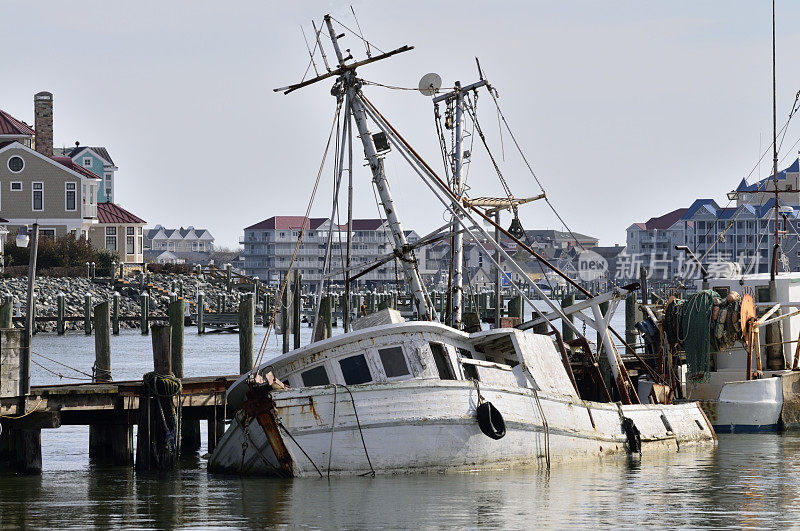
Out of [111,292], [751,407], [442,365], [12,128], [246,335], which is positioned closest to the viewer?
[442,365]

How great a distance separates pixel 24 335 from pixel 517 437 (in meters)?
8.92

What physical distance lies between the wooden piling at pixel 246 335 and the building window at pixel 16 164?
5717cm

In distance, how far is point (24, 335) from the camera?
73.9 feet

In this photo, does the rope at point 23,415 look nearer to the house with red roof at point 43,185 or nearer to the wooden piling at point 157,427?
the wooden piling at point 157,427

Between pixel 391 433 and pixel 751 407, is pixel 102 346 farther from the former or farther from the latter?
pixel 751 407

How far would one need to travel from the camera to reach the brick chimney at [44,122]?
90125mm

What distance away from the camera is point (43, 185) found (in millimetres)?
84750

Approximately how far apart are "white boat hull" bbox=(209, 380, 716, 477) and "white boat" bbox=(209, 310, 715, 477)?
0.02 meters

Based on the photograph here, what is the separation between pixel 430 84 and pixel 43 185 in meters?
59.1

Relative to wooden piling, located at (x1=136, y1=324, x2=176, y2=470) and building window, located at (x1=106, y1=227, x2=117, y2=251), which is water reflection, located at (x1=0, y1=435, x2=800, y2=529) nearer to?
wooden piling, located at (x1=136, y1=324, x2=176, y2=470)

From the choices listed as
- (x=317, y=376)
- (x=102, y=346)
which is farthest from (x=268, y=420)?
(x=102, y=346)

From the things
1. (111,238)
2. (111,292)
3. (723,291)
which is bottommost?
(723,291)

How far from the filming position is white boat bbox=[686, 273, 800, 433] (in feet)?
101

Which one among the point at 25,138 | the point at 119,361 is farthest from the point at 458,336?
the point at 25,138
